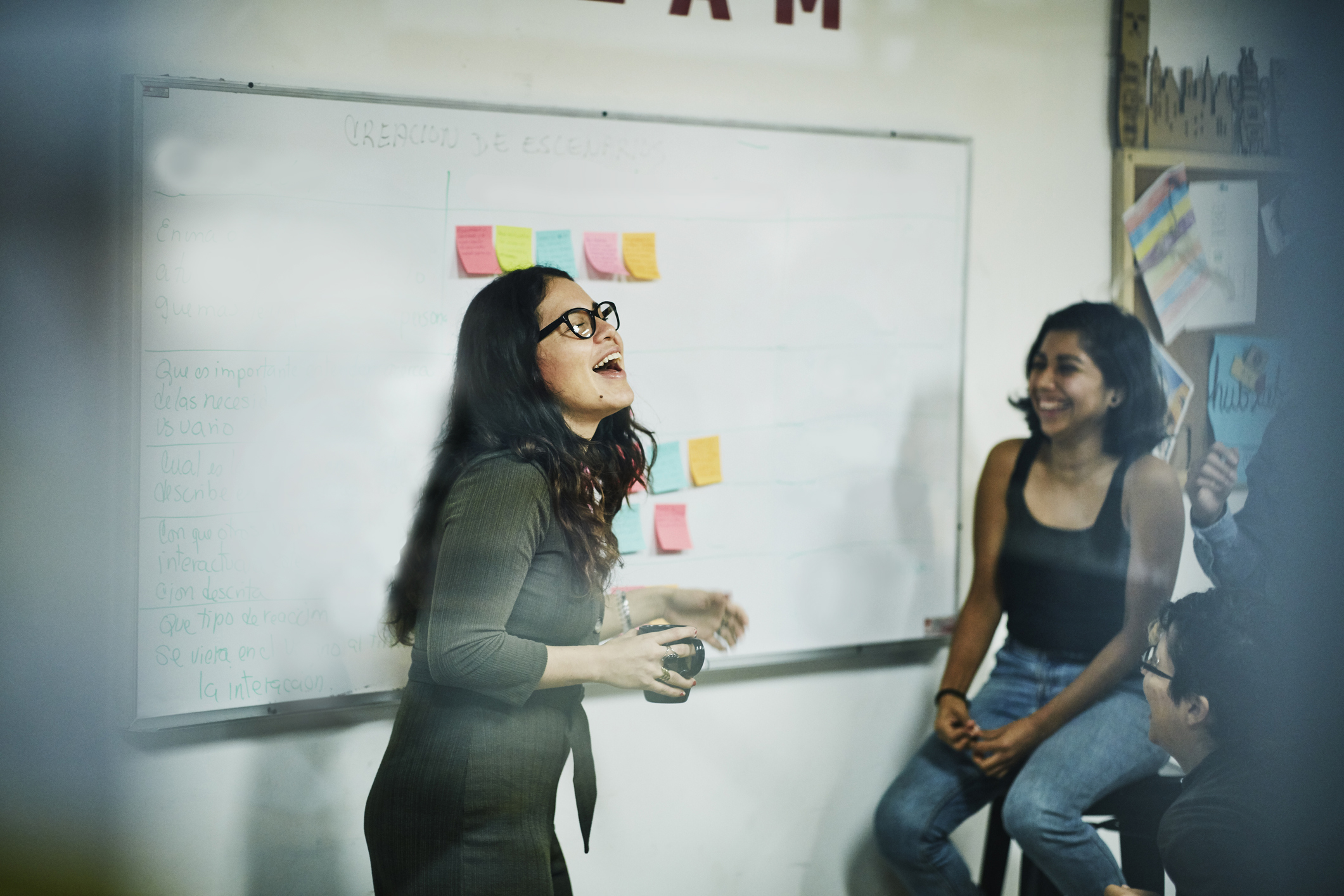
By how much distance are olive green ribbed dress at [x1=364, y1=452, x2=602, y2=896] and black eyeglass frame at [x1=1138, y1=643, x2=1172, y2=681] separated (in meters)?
0.71

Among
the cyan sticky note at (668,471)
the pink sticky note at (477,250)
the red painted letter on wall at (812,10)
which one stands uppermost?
the red painted letter on wall at (812,10)

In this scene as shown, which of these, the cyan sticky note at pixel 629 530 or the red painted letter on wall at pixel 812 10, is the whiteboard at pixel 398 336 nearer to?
the cyan sticky note at pixel 629 530

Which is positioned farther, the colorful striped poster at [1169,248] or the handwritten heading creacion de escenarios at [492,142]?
the colorful striped poster at [1169,248]

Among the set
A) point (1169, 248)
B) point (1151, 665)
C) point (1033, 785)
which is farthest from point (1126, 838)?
point (1169, 248)

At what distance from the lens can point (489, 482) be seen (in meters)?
0.95

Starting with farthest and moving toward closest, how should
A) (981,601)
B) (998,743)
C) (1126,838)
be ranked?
(981,601), (998,743), (1126,838)

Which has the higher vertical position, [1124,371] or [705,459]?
[1124,371]

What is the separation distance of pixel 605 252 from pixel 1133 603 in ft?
2.95

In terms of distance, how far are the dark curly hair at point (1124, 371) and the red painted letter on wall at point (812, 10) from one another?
1.96 feet

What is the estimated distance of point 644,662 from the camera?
0.95 metres

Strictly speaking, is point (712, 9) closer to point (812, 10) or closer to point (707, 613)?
point (812, 10)

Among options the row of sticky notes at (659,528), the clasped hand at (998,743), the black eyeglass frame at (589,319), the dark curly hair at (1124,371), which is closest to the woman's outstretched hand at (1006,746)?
the clasped hand at (998,743)

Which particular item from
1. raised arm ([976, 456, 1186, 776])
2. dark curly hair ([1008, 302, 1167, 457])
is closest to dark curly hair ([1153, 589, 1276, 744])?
raised arm ([976, 456, 1186, 776])

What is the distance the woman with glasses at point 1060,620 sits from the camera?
4.14ft
